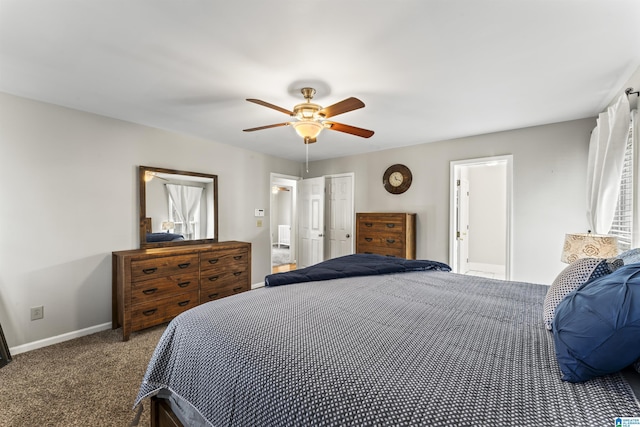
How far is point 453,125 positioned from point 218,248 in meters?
3.29

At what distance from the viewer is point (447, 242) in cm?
401

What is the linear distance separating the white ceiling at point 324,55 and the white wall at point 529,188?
393 mm

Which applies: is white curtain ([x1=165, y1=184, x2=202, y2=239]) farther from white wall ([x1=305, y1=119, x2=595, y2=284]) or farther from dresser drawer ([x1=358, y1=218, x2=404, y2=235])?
white wall ([x1=305, y1=119, x2=595, y2=284])

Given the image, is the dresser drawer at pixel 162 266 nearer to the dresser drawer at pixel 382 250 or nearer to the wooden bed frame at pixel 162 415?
the wooden bed frame at pixel 162 415

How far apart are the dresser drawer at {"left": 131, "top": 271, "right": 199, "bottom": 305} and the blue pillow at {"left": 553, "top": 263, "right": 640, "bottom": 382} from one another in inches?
130

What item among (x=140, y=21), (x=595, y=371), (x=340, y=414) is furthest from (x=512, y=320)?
(x=140, y=21)

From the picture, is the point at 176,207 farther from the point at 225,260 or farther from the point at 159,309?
the point at 159,309

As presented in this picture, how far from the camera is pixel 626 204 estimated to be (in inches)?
91.0

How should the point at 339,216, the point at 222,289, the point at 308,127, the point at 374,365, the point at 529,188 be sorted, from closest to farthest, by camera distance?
the point at 374,365 → the point at 308,127 → the point at 529,188 → the point at 222,289 → the point at 339,216

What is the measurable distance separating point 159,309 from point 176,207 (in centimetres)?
134

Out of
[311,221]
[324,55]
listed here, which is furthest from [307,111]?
[311,221]

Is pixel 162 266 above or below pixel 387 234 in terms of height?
below

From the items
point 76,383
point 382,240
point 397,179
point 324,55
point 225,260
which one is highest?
point 324,55

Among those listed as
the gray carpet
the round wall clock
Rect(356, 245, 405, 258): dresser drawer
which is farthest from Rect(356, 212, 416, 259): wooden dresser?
the gray carpet
